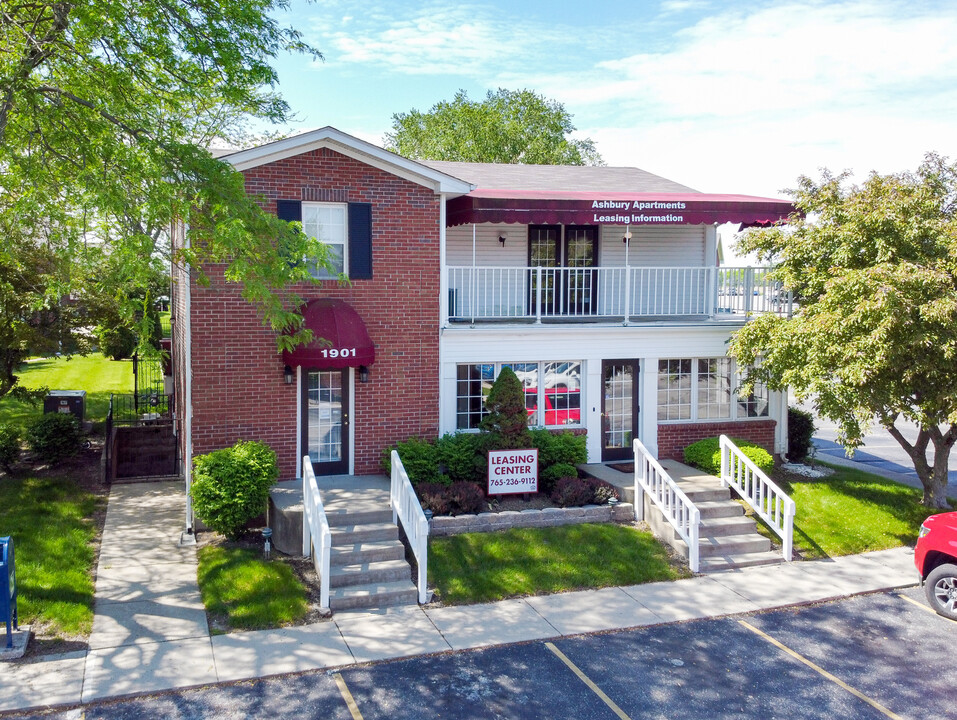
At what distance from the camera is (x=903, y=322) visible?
1212cm

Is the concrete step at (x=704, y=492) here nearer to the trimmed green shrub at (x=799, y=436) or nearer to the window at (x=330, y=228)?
the trimmed green shrub at (x=799, y=436)

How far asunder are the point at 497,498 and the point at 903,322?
270 inches

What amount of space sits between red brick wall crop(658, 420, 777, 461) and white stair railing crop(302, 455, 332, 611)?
736 cm

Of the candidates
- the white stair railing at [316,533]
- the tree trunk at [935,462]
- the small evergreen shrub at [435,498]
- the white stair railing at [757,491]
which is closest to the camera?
the white stair railing at [316,533]

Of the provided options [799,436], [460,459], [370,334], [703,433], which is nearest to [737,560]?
[703,433]

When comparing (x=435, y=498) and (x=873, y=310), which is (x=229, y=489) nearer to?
(x=435, y=498)

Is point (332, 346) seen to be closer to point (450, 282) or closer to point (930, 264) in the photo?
point (450, 282)

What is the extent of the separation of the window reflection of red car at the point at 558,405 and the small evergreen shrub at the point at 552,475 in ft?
4.63

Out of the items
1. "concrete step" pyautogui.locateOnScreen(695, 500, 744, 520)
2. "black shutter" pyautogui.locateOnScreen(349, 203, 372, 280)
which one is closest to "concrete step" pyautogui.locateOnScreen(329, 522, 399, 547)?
"black shutter" pyautogui.locateOnScreen(349, 203, 372, 280)

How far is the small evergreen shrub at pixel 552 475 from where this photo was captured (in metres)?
14.4

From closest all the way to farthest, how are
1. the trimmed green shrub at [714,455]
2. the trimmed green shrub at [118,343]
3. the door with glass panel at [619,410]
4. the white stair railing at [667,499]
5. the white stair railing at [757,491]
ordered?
the white stair railing at [667,499] < the white stair railing at [757,491] < the trimmed green shrub at [714,455] < the door with glass panel at [619,410] < the trimmed green shrub at [118,343]

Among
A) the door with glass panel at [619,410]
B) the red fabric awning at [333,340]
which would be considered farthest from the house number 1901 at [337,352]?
the door with glass panel at [619,410]

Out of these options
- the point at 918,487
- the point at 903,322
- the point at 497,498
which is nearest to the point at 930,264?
the point at 903,322

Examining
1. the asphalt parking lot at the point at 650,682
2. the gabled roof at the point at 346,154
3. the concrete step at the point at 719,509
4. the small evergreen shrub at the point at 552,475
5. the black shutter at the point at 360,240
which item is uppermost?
the gabled roof at the point at 346,154
